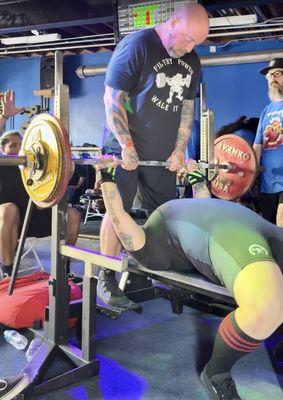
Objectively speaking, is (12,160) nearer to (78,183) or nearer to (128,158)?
(128,158)

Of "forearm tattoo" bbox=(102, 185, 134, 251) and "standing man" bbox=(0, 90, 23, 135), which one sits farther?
"standing man" bbox=(0, 90, 23, 135)

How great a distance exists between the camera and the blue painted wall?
4828 millimetres

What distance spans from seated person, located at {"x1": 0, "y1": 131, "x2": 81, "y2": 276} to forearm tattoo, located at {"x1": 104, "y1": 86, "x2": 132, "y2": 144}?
1045 millimetres

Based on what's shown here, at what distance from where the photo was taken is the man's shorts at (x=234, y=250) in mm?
1086

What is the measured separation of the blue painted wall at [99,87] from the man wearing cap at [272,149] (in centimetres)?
230

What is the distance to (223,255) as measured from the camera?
1128 millimetres

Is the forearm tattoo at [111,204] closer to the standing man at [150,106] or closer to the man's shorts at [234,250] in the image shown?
the standing man at [150,106]

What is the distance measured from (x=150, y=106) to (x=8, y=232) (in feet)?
3.78

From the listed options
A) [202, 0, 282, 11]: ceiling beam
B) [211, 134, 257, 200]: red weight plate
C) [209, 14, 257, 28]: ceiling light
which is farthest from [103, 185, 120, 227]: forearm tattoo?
[209, 14, 257, 28]: ceiling light

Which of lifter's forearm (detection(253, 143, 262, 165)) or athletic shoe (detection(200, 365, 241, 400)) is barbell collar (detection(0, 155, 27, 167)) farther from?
lifter's forearm (detection(253, 143, 262, 165))

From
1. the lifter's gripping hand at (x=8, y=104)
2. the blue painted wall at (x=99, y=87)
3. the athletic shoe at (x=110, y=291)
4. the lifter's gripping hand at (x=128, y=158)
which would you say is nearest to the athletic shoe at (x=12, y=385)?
the athletic shoe at (x=110, y=291)

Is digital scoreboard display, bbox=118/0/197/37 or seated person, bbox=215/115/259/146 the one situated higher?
digital scoreboard display, bbox=118/0/197/37

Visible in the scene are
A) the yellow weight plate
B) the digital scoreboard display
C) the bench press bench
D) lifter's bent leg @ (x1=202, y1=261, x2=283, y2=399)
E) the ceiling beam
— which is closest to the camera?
lifter's bent leg @ (x1=202, y1=261, x2=283, y2=399)

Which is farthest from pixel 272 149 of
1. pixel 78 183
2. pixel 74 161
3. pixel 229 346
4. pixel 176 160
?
pixel 78 183
